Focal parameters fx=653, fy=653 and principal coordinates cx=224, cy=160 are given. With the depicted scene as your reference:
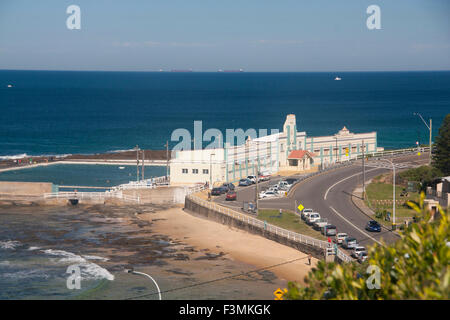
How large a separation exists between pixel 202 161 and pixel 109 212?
13.9 m

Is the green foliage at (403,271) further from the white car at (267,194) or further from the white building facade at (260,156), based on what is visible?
the white building facade at (260,156)

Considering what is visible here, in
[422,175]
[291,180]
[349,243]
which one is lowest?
[349,243]

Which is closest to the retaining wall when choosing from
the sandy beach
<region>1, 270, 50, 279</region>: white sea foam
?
the sandy beach

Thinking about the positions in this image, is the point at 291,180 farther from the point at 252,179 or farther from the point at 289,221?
the point at 289,221

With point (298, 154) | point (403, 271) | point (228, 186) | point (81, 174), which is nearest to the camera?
point (403, 271)

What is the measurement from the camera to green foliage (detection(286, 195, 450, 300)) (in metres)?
19.6

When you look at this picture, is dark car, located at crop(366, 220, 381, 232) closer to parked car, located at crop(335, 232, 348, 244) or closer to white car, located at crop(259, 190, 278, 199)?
parked car, located at crop(335, 232, 348, 244)

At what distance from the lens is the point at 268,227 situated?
5816 centimetres

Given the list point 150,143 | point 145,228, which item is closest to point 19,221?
point 145,228

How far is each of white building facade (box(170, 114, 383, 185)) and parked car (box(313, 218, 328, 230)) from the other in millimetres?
16137

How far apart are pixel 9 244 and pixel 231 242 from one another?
1953cm

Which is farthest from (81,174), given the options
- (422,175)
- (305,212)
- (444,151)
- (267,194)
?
(444,151)

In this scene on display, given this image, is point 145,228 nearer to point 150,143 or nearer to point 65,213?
point 65,213

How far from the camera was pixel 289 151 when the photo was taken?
295ft
